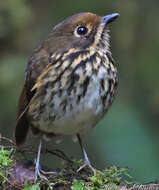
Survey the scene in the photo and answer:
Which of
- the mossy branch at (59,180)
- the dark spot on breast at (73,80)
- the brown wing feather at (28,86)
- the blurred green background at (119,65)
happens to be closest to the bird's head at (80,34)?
the brown wing feather at (28,86)

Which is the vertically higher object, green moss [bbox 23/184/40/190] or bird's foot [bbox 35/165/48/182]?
green moss [bbox 23/184/40/190]

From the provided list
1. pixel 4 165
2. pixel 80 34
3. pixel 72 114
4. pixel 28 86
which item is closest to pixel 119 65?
pixel 80 34

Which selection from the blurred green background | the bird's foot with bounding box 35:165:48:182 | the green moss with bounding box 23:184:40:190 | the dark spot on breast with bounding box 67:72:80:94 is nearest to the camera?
the green moss with bounding box 23:184:40:190

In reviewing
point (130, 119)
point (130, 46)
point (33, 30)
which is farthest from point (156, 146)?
point (33, 30)

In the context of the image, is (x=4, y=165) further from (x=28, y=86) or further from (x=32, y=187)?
(x=28, y=86)

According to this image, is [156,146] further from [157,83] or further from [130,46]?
[130,46]

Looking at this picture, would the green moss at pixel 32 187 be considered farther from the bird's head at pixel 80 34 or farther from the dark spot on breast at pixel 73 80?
the bird's head at pixel 80 34

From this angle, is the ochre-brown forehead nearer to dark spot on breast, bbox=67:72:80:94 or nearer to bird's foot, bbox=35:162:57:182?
dark spot on breast, bbox=67:72:80:94

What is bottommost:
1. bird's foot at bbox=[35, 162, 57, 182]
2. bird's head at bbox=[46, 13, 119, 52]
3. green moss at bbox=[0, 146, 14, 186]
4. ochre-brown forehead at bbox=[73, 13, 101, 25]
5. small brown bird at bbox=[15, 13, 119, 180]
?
bird's foot at bbox=[35, 162, 57, 182]

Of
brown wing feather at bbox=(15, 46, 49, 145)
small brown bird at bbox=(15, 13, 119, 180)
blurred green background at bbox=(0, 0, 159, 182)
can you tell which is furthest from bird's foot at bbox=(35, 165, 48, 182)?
blurred green background at bbox=(0, 0, 159, 182)
